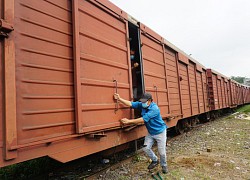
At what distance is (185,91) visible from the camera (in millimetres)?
6980

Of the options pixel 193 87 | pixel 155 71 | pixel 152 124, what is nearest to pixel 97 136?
pixel 152 124

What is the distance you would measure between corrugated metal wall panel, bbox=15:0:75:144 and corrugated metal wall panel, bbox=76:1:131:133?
0.21 meters

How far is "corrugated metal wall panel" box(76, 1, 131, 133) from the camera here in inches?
110

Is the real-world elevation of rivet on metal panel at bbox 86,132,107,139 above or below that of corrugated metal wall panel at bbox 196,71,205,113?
below

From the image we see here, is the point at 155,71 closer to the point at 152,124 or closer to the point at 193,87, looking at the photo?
the point at 152,124

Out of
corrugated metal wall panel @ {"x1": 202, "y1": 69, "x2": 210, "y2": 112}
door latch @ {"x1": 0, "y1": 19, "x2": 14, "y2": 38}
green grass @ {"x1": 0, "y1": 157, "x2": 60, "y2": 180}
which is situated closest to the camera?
door latch @ {"x1": 0, "y1": 19, "x2": 14, "y2": 38}

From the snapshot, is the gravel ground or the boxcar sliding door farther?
the boxcar sliding door

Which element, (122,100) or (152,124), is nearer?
(122,100)

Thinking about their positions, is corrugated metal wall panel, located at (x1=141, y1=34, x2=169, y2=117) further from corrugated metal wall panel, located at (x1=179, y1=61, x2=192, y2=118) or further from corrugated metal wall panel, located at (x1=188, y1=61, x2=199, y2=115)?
corrugated metal wall panel, located at (x1=188, y1=61, x2=199, y2=115)

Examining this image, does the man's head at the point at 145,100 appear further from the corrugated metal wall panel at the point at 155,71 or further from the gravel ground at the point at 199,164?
the gravel ground at the point at 199,164

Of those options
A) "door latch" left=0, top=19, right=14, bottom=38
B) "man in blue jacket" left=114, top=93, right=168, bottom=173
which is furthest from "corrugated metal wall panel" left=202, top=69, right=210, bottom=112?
"door latch" left=0, top=19, right=14, bottom=38

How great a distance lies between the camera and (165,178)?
11.5 ft

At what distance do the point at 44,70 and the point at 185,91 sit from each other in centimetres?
558

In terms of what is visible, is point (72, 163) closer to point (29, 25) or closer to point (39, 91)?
point (39, 91)
